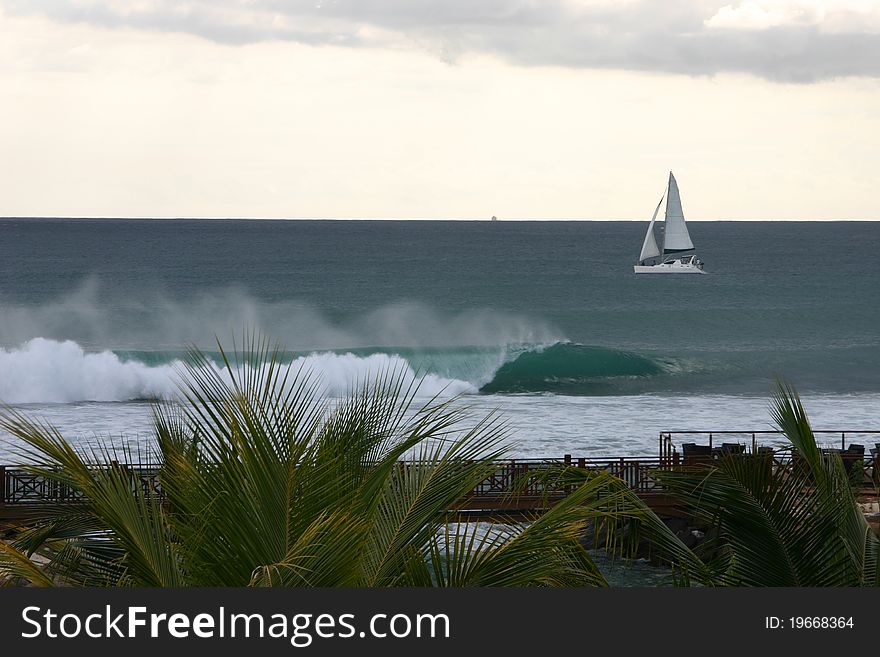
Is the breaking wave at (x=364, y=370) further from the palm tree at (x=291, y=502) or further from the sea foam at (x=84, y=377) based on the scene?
the palm tree at (x=291, y=502)

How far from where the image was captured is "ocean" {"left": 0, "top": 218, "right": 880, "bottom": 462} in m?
37.2

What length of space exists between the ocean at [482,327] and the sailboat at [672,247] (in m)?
1.03

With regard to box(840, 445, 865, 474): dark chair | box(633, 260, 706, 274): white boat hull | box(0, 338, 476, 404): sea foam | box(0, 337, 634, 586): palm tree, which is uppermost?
box(633, 260, 706, 274): white boat hull

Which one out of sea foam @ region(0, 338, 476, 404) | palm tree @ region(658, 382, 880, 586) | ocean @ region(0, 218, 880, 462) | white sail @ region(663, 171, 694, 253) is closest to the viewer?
palm tree @ region(658, 382, 880, 586)

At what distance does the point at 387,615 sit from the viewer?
3172 mm

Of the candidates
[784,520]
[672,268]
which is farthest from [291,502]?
[672,268]

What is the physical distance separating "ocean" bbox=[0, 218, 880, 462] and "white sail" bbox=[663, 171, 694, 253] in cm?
313

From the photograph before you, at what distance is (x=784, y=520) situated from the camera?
5441mm

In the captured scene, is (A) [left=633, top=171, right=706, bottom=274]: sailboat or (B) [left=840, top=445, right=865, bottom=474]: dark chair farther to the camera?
(A) [left=633, top=171, right=706, bottom=274]: sailboat

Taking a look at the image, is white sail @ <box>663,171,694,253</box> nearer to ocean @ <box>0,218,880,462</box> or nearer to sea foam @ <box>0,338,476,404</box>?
ocean @ <box>0,218,880,462</box>

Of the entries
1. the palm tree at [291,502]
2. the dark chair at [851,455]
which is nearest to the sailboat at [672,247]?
the dark chair at [851,455]

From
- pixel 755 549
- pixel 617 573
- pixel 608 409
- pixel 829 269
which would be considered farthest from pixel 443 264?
pixel 755 549

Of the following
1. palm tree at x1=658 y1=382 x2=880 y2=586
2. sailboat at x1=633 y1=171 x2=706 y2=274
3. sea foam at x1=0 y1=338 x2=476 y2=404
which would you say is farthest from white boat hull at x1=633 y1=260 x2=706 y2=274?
palm tree at x1=658 y1=382 x2=880 y2=586

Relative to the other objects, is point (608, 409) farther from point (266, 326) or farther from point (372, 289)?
point (372, 289)
